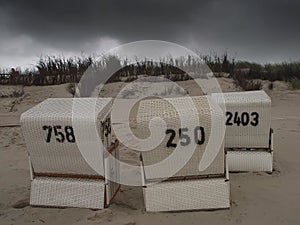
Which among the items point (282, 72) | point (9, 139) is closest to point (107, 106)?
point (9, 139)

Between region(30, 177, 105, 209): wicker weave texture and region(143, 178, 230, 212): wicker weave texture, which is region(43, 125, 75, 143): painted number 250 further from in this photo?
region(143, 178, 230, 212): wicker weave texture

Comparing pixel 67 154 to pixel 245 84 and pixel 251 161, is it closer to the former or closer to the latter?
pixel 251 161

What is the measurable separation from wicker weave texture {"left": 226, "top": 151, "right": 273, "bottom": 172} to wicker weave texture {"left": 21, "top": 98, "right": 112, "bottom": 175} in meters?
2.36

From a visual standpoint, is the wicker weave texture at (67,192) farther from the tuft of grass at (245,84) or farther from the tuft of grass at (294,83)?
the tuft of grass at (294,83)

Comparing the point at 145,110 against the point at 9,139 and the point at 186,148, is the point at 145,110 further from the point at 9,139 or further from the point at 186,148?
the point at 9,139

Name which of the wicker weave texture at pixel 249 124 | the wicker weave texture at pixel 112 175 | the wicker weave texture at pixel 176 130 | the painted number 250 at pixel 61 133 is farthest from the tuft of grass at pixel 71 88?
the wicker weave texture at pixel 176 130

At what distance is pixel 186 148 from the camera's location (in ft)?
13.9

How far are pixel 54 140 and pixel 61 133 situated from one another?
15 cm

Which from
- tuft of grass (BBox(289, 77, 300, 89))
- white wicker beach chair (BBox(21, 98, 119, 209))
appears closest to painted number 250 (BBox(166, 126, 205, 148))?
white wicker beach chair (BBox(21, 98, 119, 209))

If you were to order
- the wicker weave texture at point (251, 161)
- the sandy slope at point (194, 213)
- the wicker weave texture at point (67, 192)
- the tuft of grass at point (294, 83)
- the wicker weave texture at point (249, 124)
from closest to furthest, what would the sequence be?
1. the sandy slope at point (194, 213)
2. the wicker weave texture at point (67, 192)
3. the wicker weave texture at point (249, 124)
4. the wicker weave texture at point (251, 161)
5. the tuft of grass at point (294, 83)

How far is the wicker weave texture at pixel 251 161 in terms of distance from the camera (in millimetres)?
5586

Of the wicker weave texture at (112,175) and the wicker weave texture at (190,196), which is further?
the wicker weave texture at (112,175)

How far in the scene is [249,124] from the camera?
555 centimetres

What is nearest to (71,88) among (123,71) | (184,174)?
(123,71)
